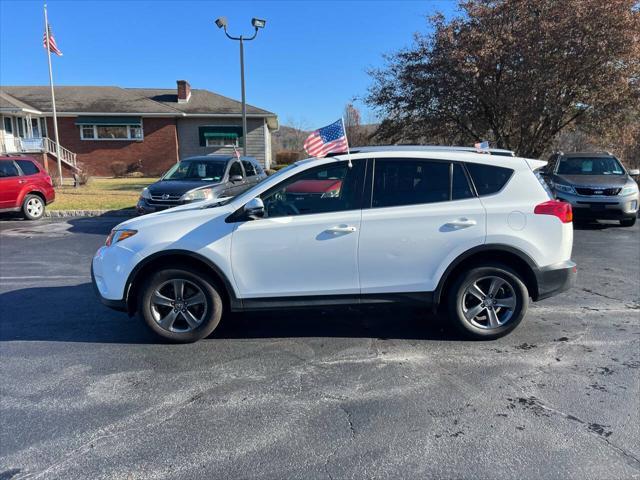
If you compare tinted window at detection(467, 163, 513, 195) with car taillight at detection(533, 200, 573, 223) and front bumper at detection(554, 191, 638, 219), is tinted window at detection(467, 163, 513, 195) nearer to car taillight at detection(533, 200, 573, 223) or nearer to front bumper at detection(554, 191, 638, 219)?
car taillight at detection(533, 200, 573, 223)

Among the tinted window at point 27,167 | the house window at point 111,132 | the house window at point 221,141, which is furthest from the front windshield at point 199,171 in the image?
the house window at point 111,132

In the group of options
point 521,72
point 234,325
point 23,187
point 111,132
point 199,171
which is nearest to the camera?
point 234,325

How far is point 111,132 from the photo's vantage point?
2927cm

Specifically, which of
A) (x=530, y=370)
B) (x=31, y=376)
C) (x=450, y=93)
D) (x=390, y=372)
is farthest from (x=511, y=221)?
(x=450, y=93)

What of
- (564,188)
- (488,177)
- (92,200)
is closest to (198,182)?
(488,177)

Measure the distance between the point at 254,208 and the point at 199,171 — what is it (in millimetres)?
7139

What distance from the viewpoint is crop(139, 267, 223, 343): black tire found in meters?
4.15

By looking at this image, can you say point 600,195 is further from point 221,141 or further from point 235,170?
point 221,141

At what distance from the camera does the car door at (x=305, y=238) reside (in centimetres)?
406

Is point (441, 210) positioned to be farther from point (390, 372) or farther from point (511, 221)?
point (390, 372)

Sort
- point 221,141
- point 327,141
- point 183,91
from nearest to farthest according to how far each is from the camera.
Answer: point 327,141, point 221,141, point 183,91

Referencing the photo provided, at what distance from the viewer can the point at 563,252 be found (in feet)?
14.0

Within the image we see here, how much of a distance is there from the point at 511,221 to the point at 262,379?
259cm

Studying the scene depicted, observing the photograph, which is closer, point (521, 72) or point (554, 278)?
point (554, 278)
